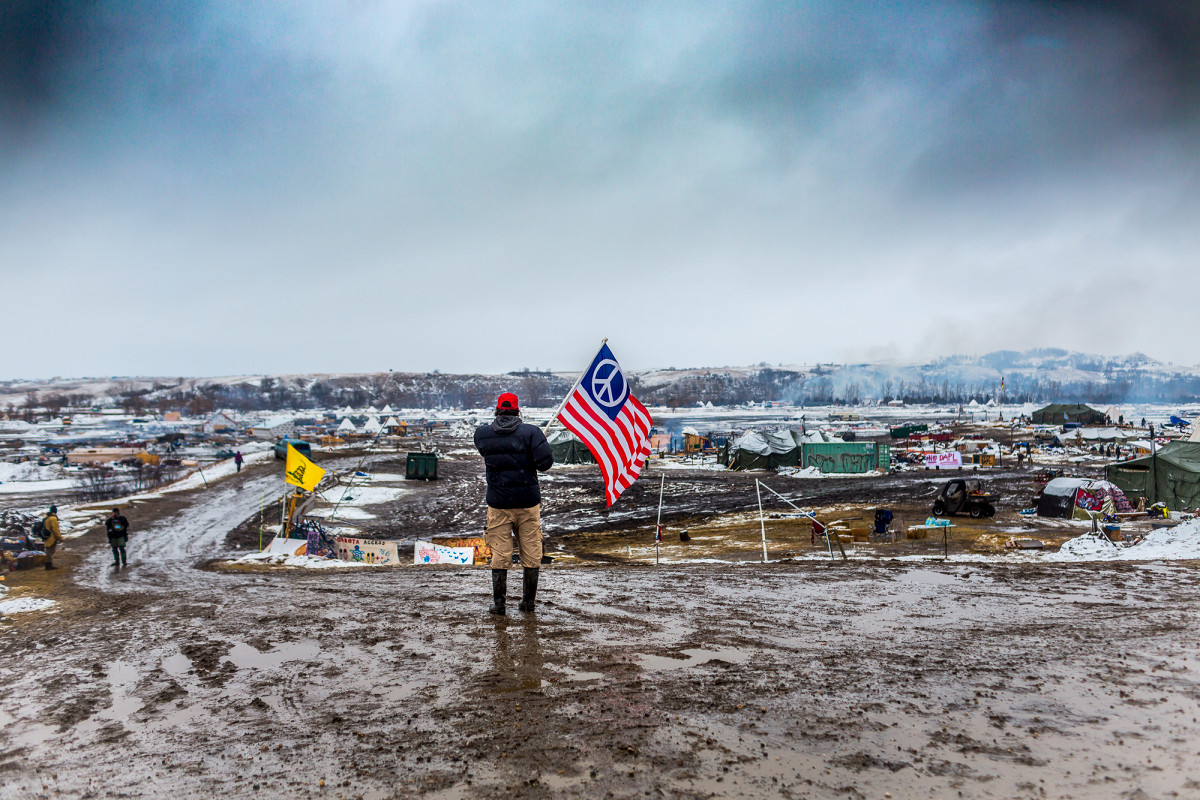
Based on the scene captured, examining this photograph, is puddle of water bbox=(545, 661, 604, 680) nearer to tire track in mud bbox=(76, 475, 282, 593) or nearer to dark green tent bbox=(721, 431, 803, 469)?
tire track in mud bbox=(76, 475, 282, 593)

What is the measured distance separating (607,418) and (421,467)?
3802cm

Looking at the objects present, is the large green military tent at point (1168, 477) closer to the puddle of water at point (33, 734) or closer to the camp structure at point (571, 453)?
the puddle of water at point (33, 734)

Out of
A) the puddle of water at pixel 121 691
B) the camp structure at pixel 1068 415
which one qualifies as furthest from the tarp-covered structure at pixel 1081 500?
the camp structure at pixel 1068 415

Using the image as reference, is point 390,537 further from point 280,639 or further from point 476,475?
point 476,475

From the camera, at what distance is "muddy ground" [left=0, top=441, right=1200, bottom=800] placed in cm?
356

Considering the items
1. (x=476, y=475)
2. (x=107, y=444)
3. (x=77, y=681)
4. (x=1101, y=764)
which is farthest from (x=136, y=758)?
(x=107, y=444)

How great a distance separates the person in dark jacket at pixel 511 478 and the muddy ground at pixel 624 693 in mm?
756

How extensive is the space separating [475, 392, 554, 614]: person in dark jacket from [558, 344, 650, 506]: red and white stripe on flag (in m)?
2.51

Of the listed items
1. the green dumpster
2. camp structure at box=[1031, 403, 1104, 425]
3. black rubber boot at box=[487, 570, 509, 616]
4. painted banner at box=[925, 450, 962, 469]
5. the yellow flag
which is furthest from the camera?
camp structure at box=[1031, 403, 1104, 425]

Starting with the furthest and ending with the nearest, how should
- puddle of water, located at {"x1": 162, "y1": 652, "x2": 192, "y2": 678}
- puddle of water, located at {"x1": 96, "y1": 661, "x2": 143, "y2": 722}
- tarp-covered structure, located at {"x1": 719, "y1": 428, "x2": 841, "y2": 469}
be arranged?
tarp-covered structure, located at {"x1": 719, "y1": 428, "x2": 841, "y2": 469}
puddle of water, located at {"x1": 162, "y1": 652, "x2": 192, "y2": 678}
puddle of water, located at {"x1": 96, "y1": 661, "x2": 143, "y2": 722}

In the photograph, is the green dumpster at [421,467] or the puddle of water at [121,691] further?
the green dumpster at [421,467]

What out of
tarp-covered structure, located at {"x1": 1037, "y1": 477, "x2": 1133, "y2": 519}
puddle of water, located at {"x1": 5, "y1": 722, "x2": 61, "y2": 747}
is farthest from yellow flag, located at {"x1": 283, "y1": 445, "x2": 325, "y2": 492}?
tarp-covered structure, located at {"x1": 1037, "y1": 477, "x2": 1133, "y2": 519}

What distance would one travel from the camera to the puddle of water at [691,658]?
524 centimetres

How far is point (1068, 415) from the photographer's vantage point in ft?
308
